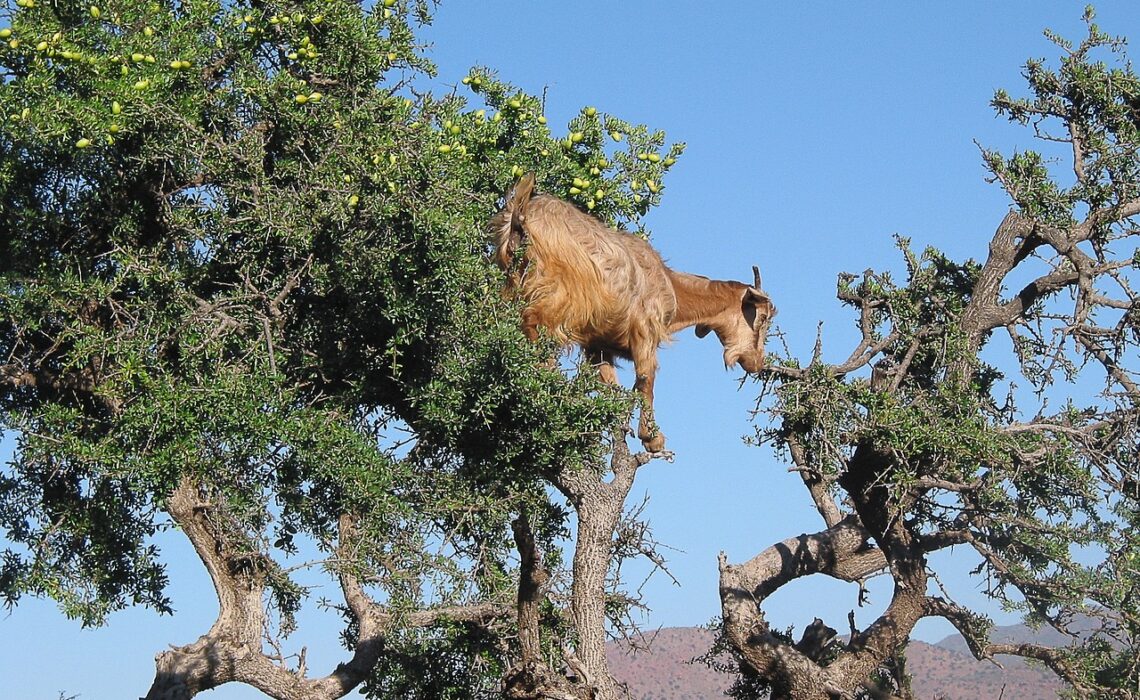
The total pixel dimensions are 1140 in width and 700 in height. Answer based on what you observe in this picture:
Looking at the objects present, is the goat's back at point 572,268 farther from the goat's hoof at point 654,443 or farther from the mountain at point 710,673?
the mountain at point 710,673

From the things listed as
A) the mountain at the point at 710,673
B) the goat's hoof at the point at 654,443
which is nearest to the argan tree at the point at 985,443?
the goat's hoof at the point at 654,443

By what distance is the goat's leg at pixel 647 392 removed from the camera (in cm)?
1010

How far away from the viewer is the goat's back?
31.6ft

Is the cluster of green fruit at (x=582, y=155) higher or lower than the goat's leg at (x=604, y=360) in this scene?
higher

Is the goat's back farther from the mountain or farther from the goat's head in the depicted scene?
the mountain

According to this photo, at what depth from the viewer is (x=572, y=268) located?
32.1 feet

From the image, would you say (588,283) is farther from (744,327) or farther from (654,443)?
(744,327)

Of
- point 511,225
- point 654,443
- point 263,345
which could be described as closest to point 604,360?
point 654,443

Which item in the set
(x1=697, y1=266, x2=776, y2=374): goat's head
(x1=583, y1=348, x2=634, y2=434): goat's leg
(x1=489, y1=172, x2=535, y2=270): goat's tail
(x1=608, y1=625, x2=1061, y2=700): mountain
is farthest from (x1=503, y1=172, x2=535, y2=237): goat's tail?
(x1=608, y1=625, x2=1061, y2=700): mountain

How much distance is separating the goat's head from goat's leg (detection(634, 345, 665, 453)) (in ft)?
5.93

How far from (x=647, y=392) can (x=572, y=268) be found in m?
1.48

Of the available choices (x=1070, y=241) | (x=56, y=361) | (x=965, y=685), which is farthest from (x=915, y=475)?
(x=965, y=685)

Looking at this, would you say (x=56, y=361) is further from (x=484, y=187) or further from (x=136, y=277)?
(x=484, y=187)

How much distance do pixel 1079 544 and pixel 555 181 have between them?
535cm
